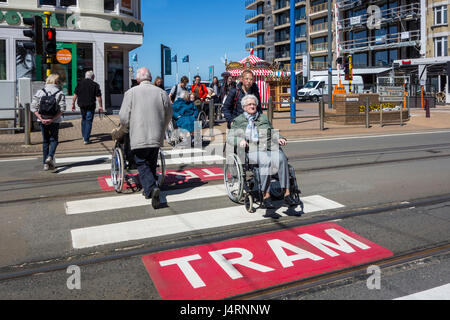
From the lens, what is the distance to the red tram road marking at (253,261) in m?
3.48

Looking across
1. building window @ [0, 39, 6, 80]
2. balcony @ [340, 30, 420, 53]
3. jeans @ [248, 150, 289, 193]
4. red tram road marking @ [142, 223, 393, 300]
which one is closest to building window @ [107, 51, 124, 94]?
building window @ [0, 39, 6, 80]

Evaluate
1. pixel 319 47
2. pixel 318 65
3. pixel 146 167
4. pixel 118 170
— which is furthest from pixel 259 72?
pixel 319 47

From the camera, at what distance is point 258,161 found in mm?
5379

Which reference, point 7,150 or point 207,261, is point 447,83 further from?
point 207,261

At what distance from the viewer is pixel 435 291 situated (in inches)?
130

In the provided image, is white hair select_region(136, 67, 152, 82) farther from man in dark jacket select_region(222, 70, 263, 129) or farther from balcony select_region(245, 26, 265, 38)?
balcony select_region(245, 26, 265, 38)

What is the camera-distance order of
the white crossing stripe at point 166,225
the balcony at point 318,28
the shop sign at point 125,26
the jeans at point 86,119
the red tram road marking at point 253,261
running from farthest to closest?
the balcony at point 318,28 → the shop sign at point 125,26 → the jeans at point 86,119 → the white crossing stripe at point 166,225 → the red tram road marking at point 253,261

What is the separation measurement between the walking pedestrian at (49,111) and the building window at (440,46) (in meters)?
42.0

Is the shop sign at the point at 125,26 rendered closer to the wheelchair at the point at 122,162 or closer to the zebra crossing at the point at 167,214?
the wheelchair at the point at 122,162

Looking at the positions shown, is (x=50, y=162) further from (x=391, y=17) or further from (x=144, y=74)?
(x=391, y=17)

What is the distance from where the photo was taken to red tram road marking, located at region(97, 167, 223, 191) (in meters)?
7.45

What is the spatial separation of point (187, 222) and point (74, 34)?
53.4 feet

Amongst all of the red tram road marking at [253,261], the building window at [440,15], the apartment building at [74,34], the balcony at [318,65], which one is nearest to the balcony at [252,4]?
the balcony at [318,65]

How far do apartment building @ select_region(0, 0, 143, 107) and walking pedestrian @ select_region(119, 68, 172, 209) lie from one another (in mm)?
12230
